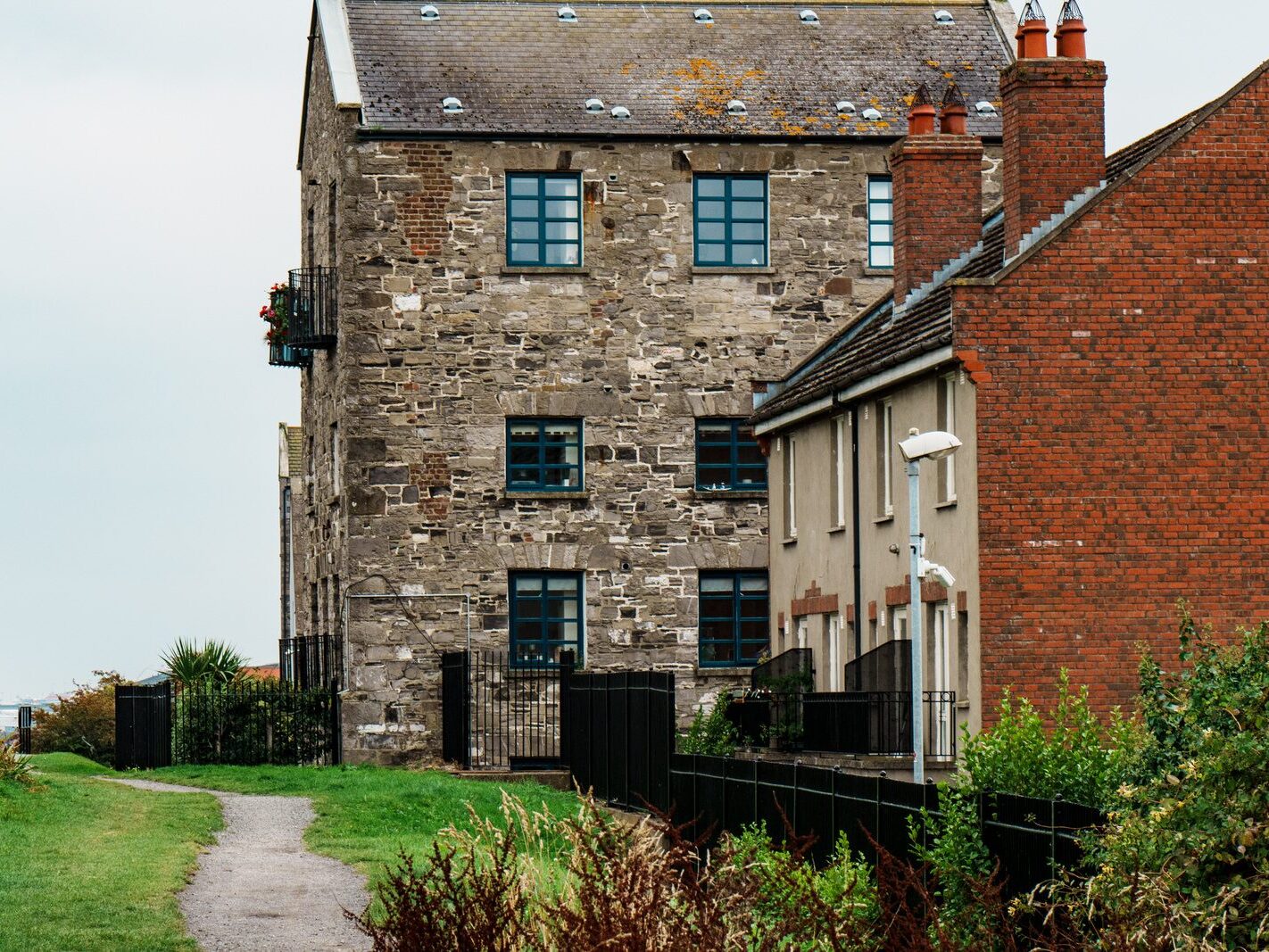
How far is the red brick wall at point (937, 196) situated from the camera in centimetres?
2984

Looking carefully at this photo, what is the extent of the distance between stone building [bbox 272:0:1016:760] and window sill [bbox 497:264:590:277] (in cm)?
6

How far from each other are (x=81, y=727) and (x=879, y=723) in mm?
23429

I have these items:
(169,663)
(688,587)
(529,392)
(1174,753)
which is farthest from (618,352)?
(1174,753)

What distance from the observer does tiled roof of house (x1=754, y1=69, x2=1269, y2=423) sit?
24.5m

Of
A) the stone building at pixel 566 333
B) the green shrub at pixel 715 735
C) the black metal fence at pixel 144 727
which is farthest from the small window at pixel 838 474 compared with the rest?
the black metal fence at pixel 144 727

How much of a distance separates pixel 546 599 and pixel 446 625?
5.69 feet

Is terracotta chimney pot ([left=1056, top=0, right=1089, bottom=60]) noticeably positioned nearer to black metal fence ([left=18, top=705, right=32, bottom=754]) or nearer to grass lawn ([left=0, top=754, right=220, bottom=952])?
grass lawn ([left=0, top=754, right=220, bottom=952])

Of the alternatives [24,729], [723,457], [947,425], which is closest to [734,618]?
[723,457]

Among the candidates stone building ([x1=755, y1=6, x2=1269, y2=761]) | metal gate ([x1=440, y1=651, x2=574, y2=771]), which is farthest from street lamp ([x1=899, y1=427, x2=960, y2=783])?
metal gate ([x1=440, y1=651, x2=574, y2=771])

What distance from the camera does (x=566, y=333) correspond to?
34.8 m

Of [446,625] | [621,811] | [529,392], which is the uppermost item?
[529,392]

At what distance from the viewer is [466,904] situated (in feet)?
32.4

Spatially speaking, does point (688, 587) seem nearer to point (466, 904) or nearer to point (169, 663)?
point (169, 663)

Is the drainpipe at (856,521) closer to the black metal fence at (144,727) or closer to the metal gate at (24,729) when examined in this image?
the black metal fence at (144,727)
